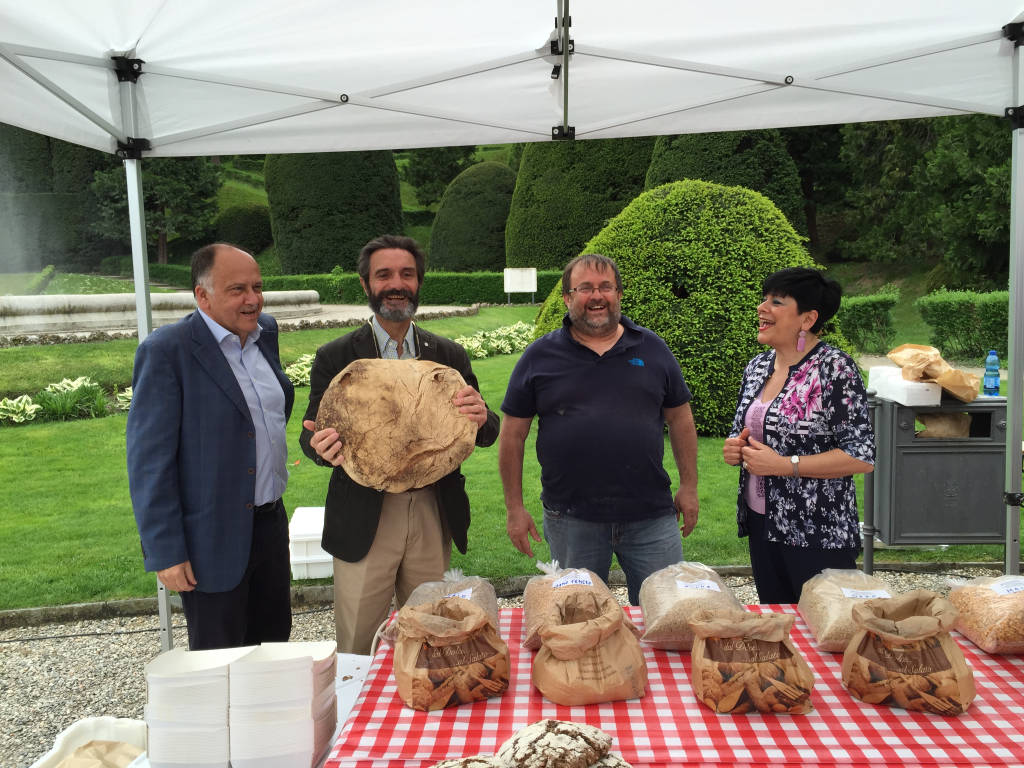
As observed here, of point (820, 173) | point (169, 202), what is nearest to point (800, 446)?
point (820, 173)

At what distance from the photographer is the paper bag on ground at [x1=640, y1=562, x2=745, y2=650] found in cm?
186

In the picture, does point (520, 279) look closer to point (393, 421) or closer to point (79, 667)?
point (79, 667)

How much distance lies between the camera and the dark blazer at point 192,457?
2287 millimetres

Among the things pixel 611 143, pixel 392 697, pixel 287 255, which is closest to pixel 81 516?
pixel 392 697

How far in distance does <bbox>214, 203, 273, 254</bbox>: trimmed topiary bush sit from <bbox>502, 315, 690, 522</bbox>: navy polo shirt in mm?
29588

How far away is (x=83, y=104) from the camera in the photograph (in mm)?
2891

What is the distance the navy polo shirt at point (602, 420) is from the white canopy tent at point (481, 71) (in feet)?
3.74

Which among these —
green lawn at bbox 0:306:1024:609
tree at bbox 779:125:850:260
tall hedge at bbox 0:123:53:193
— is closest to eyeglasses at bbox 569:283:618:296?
green lawn at bbox 0:306:1024:609

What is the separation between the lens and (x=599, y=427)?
104 inches

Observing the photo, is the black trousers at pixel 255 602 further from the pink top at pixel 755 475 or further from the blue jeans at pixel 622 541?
the pink top at pixel 755 475

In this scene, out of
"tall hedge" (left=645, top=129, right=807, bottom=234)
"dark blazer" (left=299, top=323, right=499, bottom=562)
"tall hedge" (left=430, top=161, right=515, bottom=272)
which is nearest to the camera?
"dark blazer" (left=299, top=323, right=499, bottom=562)

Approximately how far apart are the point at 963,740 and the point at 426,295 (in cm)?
1778

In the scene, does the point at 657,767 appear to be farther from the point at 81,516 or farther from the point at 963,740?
the point at 81,516

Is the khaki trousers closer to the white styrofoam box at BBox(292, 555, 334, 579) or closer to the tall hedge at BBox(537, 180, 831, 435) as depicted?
the white styrofoam box at BBox(292, 555, 334, 579)
